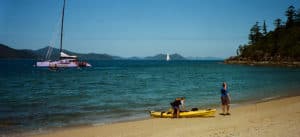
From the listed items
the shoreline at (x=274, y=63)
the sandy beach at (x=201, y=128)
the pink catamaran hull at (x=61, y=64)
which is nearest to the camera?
the sandy beach at (x=201, y=128)

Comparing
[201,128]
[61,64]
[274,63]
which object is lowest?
[201,128]

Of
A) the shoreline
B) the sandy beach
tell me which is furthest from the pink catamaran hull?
the sandy beach

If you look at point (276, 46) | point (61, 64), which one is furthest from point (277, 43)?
point (61, 64)

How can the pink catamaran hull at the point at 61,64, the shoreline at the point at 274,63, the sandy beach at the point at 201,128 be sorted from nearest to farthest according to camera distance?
the sandy beach at the point at 201,128
the pink catamaran hull at the point at 61,64
the shoreline at the point at 274,63

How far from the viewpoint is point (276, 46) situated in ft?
450

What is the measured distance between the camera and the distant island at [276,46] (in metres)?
129

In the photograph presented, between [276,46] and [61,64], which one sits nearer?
[61,64]

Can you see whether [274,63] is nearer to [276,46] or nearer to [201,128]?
[276,46]

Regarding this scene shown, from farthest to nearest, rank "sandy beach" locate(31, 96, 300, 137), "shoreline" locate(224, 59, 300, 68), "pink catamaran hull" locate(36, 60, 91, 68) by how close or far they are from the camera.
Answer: "shoreline" locate(224, 59, 300, 68) → "pink catamaran hull" locate(36, 60, 91, 68) → "sandy beach" locate(31, 96, 300, 137)

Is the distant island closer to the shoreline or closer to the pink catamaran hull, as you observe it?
the shoreline

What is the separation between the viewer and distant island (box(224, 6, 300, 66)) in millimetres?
128938

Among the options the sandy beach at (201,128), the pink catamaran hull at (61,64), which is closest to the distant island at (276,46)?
the pink catamaran hull at (61,64)

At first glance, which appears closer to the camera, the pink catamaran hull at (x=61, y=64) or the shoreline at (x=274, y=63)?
the pink catamaran hull at (x=61, y=64)

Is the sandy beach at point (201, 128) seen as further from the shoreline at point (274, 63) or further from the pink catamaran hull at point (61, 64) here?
the shoreline at point (274, 63)
